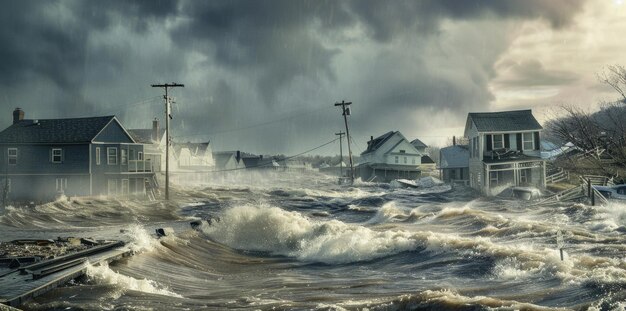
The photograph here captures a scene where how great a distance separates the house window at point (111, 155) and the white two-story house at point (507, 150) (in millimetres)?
34689

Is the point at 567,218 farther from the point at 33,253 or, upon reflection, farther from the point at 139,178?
the point at 139,178

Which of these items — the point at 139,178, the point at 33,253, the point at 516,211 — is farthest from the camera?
the point at 139,178

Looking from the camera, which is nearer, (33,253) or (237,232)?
(33,253)

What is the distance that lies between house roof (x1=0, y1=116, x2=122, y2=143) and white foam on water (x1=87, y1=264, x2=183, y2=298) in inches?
1662

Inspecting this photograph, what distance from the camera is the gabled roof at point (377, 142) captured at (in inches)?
3663

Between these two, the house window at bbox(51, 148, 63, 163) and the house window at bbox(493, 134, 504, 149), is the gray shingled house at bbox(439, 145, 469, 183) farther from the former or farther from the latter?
the house window at bbox(51, 148, 63, 163)

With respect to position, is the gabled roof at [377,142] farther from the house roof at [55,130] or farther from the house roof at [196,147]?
the house roof at [55,130]

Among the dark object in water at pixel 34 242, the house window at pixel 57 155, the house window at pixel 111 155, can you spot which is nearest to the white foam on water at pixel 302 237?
the dark object in water at pixel 34 242

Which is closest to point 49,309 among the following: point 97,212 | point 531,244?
point 531,244

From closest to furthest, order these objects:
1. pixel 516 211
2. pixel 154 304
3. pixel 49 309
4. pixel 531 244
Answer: pixel 49 309 < pixel 154 304 < pixel 531 244 < pixel 516 211

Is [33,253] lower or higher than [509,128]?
lower

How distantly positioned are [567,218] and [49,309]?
27622 mm

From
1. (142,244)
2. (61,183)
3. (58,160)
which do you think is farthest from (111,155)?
(142,244)

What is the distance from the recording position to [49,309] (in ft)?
35.2
